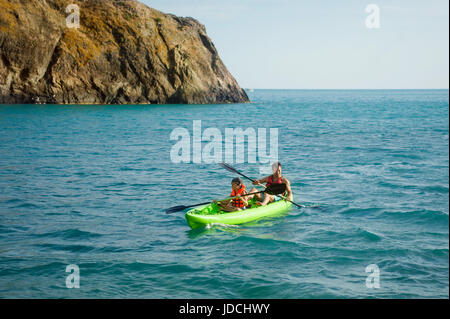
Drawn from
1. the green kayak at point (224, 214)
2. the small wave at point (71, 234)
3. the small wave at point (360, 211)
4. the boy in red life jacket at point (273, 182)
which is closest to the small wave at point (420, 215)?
the small wave at point (360, 211)

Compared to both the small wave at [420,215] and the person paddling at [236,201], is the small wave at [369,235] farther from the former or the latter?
the person paddling at [236,201]

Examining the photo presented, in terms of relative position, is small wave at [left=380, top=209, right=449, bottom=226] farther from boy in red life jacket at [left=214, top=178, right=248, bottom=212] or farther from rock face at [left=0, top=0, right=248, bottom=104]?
rock face at [left=0, top=0, right=248, bottom=104]

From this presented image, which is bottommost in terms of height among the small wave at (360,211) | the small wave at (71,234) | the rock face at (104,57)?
the small wave at (71,234)

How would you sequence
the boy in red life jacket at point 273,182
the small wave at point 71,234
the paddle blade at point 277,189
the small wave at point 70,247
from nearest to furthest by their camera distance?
the small wave at point 70,247, the small wave at point 71,234, the paddle blade at point 277,189, the boy in red life jacket at point 273,182

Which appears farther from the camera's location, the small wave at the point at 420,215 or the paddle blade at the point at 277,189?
the paddle blade at the point at 277,189

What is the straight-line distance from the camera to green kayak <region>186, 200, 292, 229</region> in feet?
34.2

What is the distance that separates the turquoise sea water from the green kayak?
0.24 metres

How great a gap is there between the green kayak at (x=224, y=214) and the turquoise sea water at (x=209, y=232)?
A: 0.24 metres

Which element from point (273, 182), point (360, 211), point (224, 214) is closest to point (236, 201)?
point (224, 214)

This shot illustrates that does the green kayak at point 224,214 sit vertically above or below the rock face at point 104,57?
below

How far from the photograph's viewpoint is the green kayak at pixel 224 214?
10.4 meters

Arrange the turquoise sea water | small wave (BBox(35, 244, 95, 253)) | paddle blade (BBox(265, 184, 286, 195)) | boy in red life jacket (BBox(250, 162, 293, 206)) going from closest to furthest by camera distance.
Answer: the turquoise sea water, small wave (BBox(35, 244, 95, 253)), paddle blade (BBox(265, 184, 286, 195)), boy in red life jacket (BBox(250, 162, 293, 206))

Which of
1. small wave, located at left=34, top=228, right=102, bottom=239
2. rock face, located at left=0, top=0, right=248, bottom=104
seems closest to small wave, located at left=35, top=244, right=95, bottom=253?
small wave, located at left=34, top=228, right=102, bottom=239
